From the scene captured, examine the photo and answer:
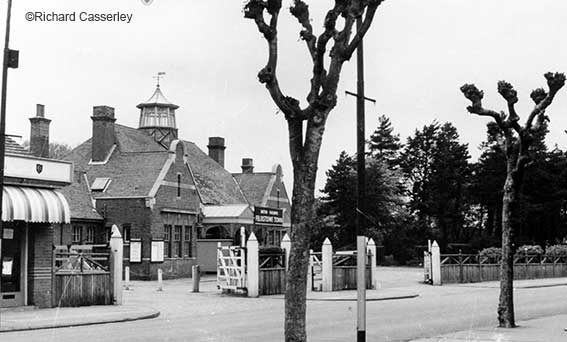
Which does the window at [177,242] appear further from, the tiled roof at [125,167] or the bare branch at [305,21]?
the bare branch at [305,21]

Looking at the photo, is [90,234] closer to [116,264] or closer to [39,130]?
[39,130]

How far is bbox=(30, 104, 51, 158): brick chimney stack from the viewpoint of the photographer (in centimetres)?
4777

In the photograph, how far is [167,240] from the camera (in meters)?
46.9

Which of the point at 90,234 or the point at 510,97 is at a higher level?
the point at 510,97

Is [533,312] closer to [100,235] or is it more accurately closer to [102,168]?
[100,235]

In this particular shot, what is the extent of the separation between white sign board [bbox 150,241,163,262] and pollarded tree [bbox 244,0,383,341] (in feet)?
109

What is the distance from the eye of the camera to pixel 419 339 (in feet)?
51.3

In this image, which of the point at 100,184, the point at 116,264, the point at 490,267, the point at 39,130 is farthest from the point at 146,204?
the point at 116,264

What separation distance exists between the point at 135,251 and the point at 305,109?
111 ft

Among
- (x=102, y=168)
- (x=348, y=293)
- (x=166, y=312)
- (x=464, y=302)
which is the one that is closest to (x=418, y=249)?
(x=102, y=168)

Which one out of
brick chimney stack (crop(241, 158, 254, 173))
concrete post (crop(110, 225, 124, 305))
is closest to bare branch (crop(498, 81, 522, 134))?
concrete post (crop(110, 225, 124, 305))

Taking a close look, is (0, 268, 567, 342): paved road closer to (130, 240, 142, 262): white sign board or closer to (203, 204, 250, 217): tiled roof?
(130, 240, 142, 262): white sign board

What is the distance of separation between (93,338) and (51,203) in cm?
819

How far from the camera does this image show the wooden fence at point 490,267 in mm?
40469
